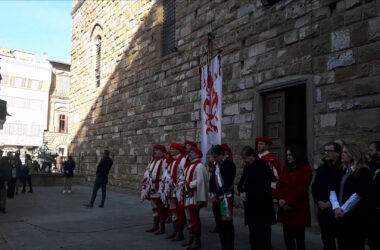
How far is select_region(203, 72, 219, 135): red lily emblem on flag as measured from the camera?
21.7 ft

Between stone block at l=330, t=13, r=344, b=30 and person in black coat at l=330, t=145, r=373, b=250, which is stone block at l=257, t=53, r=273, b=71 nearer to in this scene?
stone block at l=330, t=13, r=344, b=30

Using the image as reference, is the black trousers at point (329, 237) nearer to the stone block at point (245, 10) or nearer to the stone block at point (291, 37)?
the stone block at point (291, 37)

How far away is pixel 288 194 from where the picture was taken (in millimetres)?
4207

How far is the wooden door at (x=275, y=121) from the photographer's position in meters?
6.71

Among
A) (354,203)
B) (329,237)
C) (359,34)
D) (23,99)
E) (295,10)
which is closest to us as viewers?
(354,203)

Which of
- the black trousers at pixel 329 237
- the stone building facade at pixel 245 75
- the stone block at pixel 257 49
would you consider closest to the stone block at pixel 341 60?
the stone building facade at pixel 245 75

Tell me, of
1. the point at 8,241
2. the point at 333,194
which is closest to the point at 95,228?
the point at 8,241

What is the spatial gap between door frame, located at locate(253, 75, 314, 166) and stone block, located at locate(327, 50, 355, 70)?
415 millimetres

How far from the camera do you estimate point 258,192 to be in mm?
4129

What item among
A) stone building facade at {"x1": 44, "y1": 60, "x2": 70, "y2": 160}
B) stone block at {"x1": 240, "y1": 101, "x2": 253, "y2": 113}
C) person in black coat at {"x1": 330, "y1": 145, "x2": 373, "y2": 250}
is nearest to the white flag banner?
stone block at {"x1": 240, "y1": 101, "x2": 253, "y2": 113}

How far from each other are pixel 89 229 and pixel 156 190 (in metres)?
1.44

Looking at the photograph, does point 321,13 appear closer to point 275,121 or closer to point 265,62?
point 265,62

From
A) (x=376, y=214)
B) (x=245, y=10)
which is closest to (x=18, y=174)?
(x=245, y=10)

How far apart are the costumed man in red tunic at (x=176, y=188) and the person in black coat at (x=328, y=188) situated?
7.09ft
